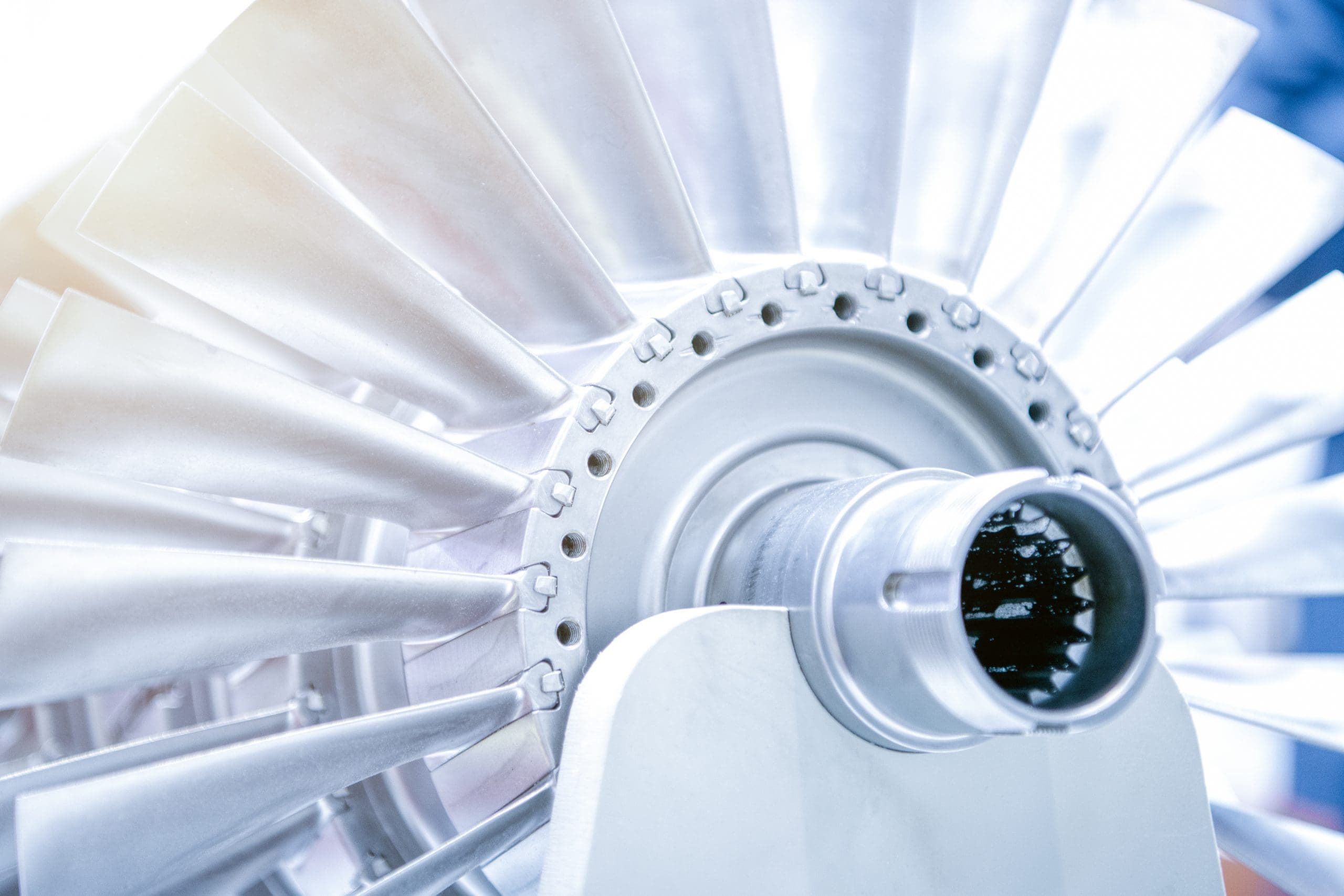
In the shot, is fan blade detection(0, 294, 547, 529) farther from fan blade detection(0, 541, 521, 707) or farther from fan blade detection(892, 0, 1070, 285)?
fan blade detection(892, 0, 1070, 285)

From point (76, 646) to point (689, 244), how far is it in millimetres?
596

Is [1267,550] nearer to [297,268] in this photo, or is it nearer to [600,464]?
[600,464]

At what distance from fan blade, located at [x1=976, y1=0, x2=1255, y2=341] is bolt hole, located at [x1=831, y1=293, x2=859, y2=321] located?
0.33 meters

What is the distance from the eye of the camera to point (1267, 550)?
1.30m

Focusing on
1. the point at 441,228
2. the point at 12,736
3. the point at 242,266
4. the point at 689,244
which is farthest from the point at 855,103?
the point at 12,736

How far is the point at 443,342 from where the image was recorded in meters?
0.94

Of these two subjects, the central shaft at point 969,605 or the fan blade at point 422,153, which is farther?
the fan blade at point 422,153

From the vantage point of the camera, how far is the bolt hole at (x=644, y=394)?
934 millimetres

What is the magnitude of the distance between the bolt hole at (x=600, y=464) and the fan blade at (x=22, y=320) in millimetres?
779

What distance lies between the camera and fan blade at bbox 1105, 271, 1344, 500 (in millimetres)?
1340

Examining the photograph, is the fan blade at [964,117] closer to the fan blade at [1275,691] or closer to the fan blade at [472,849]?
the fan blade at [1275,691]

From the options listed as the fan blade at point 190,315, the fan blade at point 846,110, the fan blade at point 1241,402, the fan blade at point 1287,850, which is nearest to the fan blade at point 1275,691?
the fan blade at point 1287,850

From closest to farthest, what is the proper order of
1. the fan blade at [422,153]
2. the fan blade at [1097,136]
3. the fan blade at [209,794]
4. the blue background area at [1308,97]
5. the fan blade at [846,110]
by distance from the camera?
the fan blade at [209,794] → the fan blade at [422,153] → the fan blade at [846,110] → the fan blade at [1097,136] → the blue background area at [1308,97]

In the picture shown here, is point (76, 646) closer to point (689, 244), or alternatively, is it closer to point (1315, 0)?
point (689, 244)
